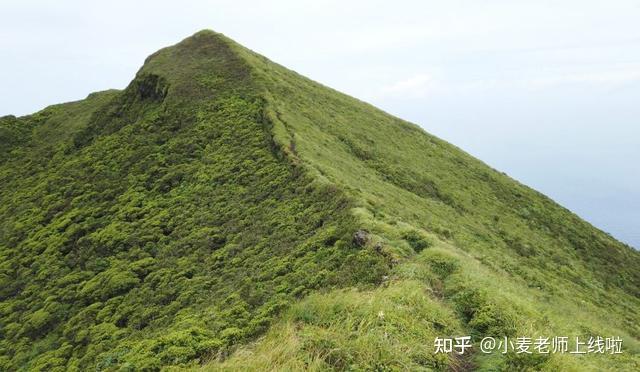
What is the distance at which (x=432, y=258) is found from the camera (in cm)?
1571

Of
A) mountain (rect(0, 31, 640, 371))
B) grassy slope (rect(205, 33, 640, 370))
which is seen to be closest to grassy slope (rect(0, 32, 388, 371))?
mountain (rect(0, 31, 640, 371))

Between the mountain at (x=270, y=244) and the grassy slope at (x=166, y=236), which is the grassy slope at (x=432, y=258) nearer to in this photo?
the mountain at (x=270, y=244)

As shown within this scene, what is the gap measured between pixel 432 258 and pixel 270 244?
24.3ft

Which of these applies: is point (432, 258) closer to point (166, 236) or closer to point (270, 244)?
point (270, 244)

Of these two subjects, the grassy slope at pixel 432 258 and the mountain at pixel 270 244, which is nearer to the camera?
the grassy slope at pixel 432 258

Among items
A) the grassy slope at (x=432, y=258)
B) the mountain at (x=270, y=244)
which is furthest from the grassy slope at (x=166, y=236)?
the grassy slope at (x=432, y=258)

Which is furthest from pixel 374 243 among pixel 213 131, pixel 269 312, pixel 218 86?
pixel 218 86

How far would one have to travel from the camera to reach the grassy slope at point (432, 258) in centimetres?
1034

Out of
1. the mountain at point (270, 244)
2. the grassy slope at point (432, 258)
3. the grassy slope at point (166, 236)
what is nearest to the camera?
the grassy slope at point (432, 258)

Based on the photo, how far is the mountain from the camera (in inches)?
474

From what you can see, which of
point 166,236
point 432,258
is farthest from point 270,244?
point 166,236

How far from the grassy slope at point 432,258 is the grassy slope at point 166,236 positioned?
180 centimetres

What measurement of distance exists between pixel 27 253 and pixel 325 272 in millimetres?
25036

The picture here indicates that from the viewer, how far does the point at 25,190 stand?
42.2 metres
